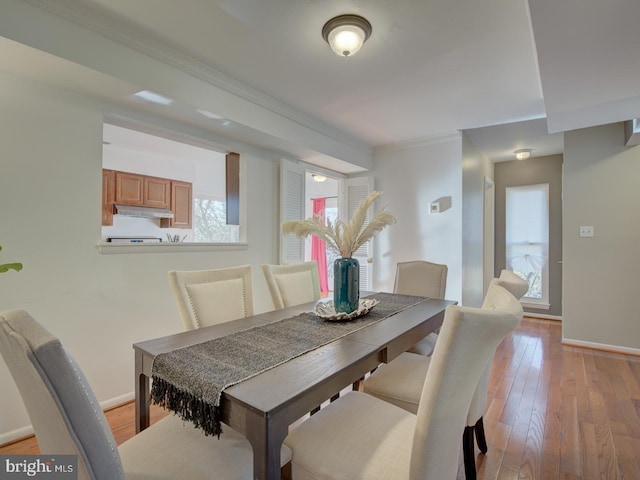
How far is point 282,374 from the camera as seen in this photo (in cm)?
108

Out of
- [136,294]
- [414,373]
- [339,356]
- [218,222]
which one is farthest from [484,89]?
[218,222]

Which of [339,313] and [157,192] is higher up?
[157,192]

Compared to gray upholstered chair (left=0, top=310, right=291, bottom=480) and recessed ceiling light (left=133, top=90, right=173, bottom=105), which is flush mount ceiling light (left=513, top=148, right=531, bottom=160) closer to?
recessed ceiling light (left=133, top=90, right=173, bottom=105)

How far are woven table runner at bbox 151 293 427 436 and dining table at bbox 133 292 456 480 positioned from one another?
0.10ft

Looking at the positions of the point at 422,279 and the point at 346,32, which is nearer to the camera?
the point at 346,32

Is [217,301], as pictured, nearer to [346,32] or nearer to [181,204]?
[346,32]

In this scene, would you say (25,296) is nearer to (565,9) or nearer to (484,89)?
(565,9)

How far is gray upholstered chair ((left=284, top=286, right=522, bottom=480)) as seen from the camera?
33.9 inches

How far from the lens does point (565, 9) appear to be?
152 centimetres

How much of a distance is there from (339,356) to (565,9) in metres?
1.90

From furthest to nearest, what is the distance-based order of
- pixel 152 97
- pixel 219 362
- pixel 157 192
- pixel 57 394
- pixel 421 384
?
pixel 157 192
pixel 152 97
pixel 421 384
pixel 219 362
pixel 57 394

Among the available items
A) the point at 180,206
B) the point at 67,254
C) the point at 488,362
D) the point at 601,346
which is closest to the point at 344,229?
the point at 488,362

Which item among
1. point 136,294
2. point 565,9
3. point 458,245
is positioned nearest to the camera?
point 565,9

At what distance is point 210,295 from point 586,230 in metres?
3.96
